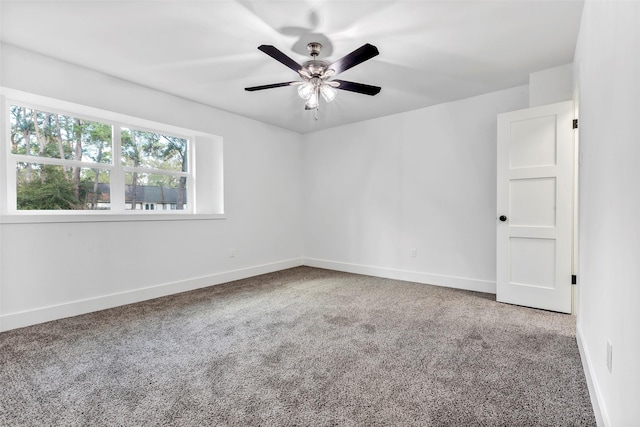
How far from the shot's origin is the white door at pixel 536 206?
2.88 m

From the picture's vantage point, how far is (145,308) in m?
3.11

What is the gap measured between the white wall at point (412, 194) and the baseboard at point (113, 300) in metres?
1.49

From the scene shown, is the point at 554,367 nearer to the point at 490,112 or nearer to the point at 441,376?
the point at 441,376

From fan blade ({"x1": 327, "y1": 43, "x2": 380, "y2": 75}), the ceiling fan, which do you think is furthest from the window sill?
fan blade ({"x1": 327, "y1": 43, "x2": 380, "y2": 75})

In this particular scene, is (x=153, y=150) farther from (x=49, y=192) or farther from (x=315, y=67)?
(x=315, y=67)

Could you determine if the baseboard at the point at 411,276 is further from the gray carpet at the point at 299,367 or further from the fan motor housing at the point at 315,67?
the fan motor housing at the point at 315,67

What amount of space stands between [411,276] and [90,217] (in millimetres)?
3859

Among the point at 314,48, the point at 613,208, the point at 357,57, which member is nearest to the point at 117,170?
the point at 314,48

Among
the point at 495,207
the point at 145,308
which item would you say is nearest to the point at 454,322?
the point at 495,207

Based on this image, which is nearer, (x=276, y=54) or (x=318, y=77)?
(x=276, y=54)

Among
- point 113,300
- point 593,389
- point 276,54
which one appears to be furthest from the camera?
point 113,300

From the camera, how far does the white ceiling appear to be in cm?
209

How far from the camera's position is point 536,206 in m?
3.04

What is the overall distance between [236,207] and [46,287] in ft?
7.31
